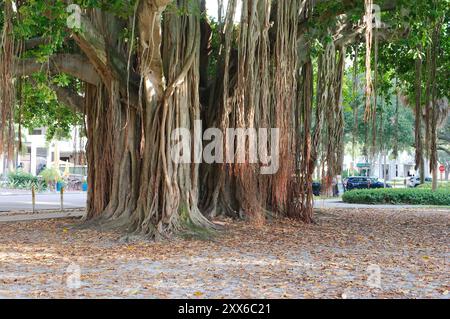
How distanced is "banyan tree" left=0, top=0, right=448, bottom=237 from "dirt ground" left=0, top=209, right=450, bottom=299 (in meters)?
0.71

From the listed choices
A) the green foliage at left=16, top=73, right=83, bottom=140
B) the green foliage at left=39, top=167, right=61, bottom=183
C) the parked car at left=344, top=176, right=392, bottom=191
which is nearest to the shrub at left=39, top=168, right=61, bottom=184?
the green foliage at left=39, top=167, right=61, bottom=183

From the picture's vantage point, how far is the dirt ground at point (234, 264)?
15.7ft

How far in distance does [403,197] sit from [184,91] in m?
12.0

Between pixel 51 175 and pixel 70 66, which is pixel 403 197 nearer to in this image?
pixel 70 66

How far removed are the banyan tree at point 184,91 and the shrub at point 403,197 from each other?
28.3 feet

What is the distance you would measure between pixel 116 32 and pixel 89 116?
1615 mm

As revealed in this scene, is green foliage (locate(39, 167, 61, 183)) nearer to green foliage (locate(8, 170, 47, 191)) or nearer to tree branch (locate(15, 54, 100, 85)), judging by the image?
green foliage (locate(8, 170, 47, 191))

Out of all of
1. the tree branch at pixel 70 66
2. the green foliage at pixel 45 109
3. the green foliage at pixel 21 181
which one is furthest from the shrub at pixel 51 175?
the tree branch at pixel 70 66

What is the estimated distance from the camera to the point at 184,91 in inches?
339

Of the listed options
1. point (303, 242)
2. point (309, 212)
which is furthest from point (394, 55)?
point (303, 242)

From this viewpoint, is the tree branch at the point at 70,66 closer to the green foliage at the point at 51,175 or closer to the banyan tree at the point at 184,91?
the banyan tree at the point at 184,91

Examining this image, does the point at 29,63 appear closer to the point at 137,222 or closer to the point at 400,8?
the point at 137,222

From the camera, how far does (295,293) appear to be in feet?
15.4

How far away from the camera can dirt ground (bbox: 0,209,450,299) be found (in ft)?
15.7
